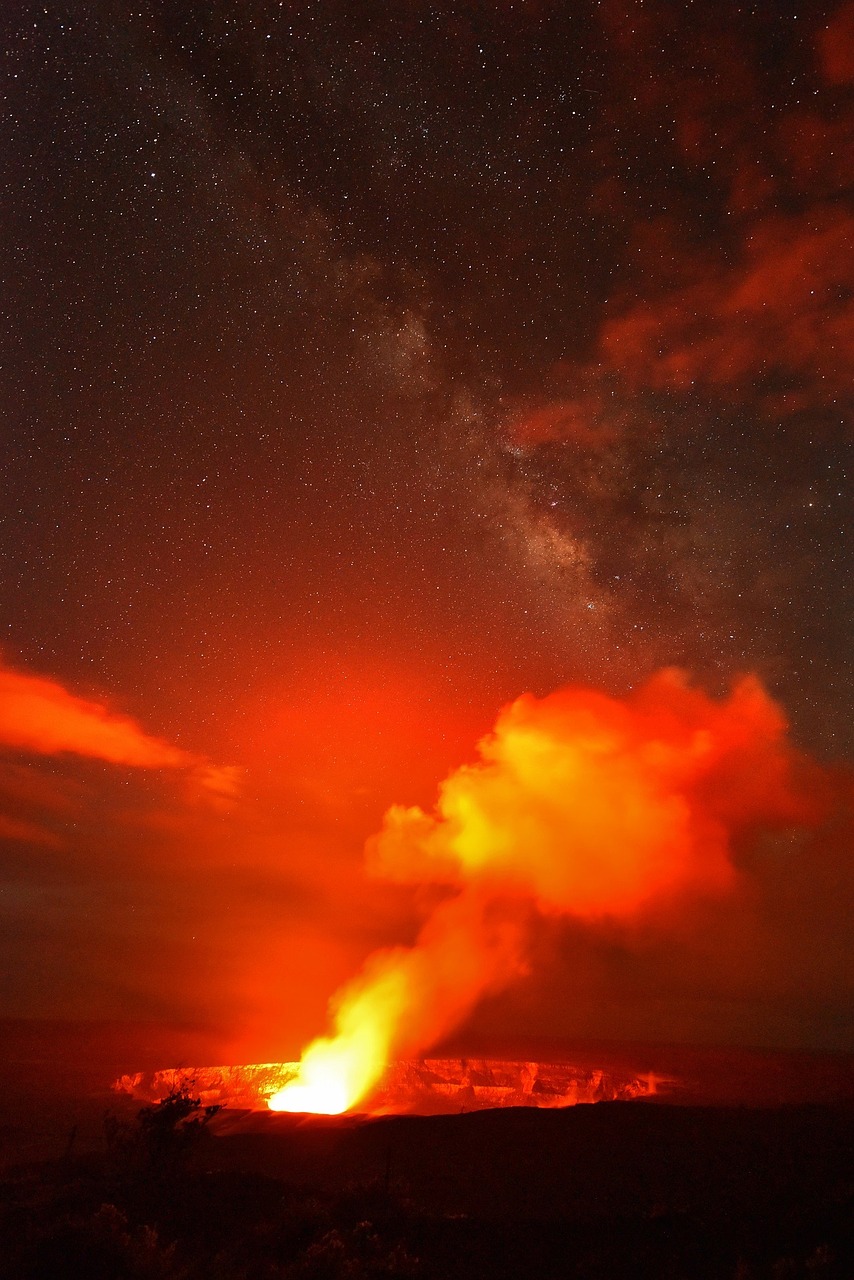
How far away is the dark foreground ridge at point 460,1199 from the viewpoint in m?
26.1

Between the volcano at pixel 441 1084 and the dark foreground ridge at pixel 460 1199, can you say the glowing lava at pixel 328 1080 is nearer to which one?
the volcano at pixel 441 1084

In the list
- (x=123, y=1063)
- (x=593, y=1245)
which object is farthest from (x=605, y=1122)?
(x=123, y=1063)

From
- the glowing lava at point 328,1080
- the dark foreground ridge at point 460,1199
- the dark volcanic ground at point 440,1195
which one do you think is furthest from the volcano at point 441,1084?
the dark foreground ridge at point 460,1199

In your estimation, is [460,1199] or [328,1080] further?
[328,1080]

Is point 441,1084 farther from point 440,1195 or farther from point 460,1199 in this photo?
point 460,1199

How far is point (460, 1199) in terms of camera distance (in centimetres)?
3956

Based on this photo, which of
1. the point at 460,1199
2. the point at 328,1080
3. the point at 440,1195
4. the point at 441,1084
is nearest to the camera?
the point at 460,1199

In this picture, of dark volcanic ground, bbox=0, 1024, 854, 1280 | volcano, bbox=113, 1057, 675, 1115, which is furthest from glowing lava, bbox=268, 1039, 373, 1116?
dark volcanic ground, bbox=0, 1024, 854, 1280

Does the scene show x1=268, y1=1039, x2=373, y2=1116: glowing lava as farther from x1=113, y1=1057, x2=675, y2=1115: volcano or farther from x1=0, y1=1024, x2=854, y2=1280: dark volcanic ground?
x1=0, y1=1024, x2=854, y2=1280: dark volcanic ground

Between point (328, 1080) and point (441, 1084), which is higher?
A: point (441, 1084)

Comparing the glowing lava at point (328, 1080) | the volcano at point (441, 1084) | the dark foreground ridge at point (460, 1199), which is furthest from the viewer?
the volcano at point (441, 1084)

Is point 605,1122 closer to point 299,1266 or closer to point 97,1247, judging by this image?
point 299,1266

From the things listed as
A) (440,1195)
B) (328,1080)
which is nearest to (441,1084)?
(328,1080)

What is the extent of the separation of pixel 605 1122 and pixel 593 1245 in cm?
2690
